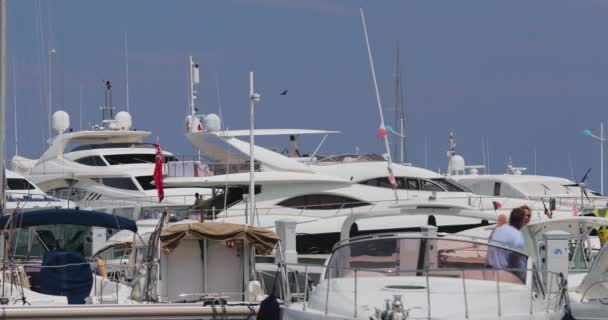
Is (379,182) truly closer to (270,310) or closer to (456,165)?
(270,310)

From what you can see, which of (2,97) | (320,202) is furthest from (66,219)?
(320,202)

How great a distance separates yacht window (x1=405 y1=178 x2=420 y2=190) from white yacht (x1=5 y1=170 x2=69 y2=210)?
338 inches

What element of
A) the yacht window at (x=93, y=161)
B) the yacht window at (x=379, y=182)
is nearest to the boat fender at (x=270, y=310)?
the yacht window at (x=379, y=182)

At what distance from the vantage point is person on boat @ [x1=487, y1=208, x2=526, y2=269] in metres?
14.1

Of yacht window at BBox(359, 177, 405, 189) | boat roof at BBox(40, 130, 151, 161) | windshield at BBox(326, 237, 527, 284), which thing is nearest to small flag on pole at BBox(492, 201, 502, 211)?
yacht window at BBox(359, 177, 405, 189)

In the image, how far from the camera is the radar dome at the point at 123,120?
141 feet

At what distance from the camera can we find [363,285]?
1385cm

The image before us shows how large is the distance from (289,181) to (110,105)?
16.2 meters

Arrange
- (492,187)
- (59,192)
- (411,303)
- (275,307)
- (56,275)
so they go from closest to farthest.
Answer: (411,303)
(275,307)
(56,275)
(59,192)
(492,187)

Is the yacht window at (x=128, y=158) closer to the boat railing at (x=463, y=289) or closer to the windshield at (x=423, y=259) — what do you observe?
the boat railing at (x=463, y=289)

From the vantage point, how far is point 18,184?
35562mm

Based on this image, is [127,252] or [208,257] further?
[127,252]

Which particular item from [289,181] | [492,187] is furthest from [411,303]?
[492,187]

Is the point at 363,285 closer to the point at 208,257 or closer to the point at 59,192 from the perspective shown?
the point at 208,257
